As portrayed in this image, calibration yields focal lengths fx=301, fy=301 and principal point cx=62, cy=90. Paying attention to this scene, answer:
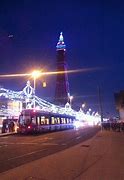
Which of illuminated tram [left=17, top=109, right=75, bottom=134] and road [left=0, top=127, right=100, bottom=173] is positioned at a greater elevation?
illuminated tram [left=17, top=109, right=75, bottom=134]

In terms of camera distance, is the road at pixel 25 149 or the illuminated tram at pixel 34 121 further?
the illuminated tram at pixel 34 121

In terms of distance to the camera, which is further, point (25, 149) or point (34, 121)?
point (34, 121)

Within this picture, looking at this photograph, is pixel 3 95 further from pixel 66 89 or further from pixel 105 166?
pixel 66 89

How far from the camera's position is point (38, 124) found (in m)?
42.2

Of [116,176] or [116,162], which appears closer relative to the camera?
[116,176]

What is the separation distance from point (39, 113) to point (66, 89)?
14433 centimetres

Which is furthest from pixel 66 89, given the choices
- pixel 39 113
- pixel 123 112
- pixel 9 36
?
pixel 9 36

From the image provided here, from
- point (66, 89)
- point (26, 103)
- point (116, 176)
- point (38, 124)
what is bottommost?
point (116, 176)

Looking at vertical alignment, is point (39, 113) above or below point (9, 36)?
below

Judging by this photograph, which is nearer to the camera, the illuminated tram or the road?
the road

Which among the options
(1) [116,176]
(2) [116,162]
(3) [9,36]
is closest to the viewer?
(1) [116,176]

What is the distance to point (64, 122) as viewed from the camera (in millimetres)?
59188

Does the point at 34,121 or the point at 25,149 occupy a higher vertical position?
the point at 34,121

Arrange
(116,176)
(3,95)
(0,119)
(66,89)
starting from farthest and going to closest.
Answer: (66,89) < (3,95) < (0,119) < (116,176)
